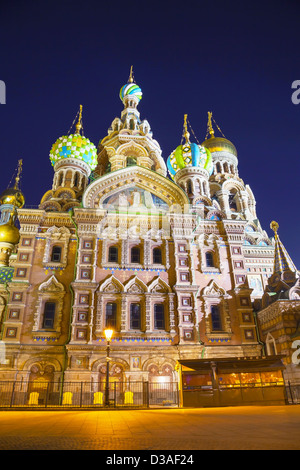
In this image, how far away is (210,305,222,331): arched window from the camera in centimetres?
2038

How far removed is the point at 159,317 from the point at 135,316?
144 centimetres

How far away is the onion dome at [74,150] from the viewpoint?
2965 cm

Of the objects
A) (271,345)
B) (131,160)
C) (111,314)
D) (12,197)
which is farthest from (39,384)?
(12,197)

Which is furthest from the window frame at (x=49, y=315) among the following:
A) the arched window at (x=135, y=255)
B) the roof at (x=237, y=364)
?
the roof at (x=237, y=364)

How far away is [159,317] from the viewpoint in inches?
795

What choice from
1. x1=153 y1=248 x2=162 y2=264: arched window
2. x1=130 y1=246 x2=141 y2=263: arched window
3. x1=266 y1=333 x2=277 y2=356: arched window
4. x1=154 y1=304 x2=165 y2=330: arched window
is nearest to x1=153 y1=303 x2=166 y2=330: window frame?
x1=154 y1=304 x2=165 y2=330: arched window

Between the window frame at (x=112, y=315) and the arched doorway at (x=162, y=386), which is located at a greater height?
the window frame at (x=112, y=315)

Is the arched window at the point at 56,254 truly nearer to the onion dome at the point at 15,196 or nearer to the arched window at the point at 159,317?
the arched window at the point at 159,317

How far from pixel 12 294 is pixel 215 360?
1202 centimetres

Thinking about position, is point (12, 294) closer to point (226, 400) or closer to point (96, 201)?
point (96, 201)

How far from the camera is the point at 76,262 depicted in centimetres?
2086

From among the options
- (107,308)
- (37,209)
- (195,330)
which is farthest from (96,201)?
(195,330)

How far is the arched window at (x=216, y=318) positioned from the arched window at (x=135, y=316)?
444 cm

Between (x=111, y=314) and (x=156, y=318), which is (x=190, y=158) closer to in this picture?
(x=156, y=318)
